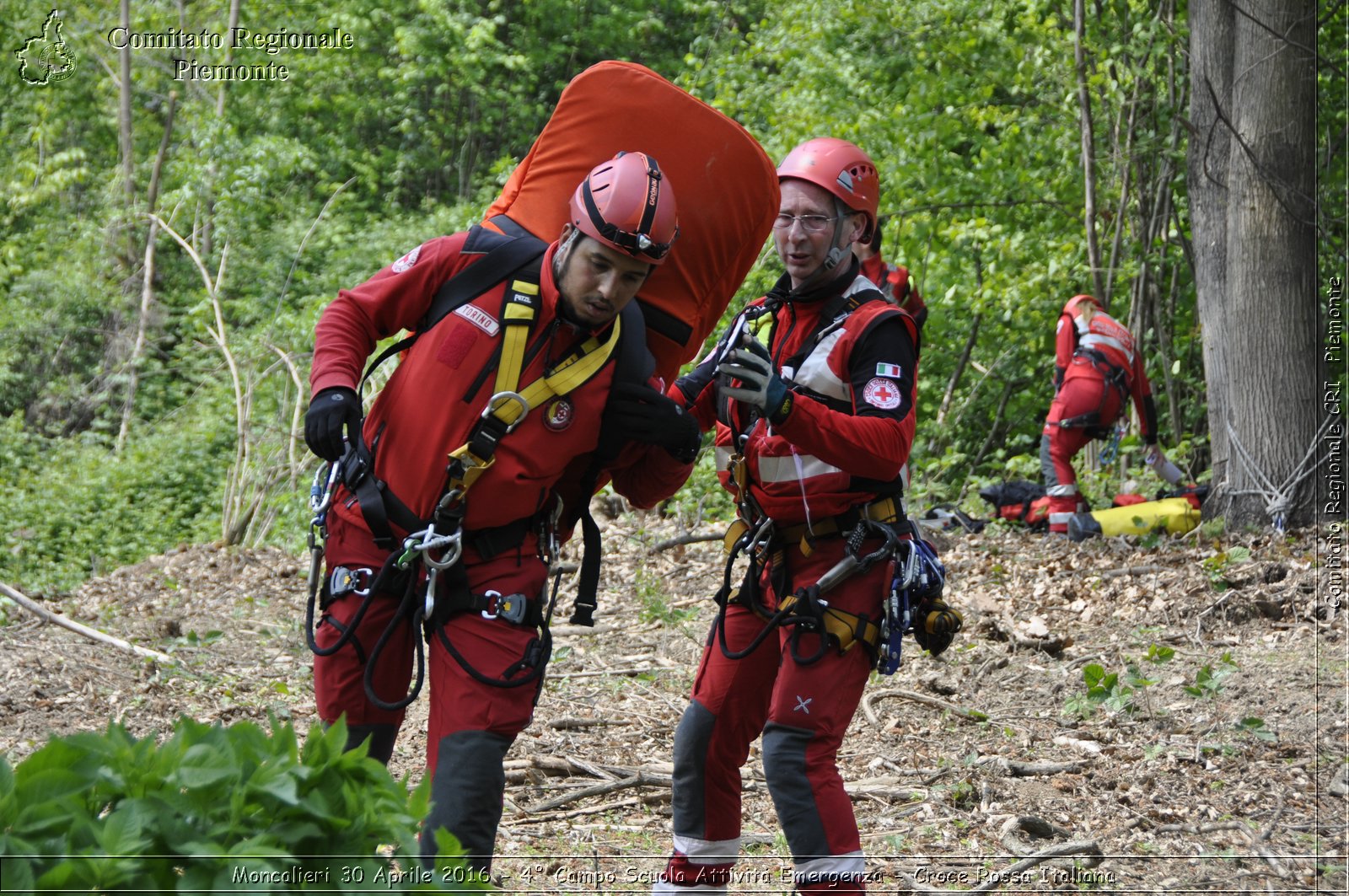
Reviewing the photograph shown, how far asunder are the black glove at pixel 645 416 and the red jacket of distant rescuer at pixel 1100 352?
8.65 m

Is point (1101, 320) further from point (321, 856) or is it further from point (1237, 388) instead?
point (321, 856)

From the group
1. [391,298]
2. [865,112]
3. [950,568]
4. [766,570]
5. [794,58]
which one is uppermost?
[794,58]

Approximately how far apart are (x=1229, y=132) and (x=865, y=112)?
204 inches

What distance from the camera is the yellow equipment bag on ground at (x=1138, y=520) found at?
10203 millimetres

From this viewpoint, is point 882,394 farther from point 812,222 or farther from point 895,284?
point 895,284

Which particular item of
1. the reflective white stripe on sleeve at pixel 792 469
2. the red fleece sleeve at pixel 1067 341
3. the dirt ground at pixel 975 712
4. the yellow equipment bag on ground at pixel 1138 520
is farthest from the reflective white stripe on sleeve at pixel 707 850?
the red fleece sleeve at pixel 1067 341

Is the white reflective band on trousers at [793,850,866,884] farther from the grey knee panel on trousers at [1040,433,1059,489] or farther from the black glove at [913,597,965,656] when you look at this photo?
the grey knee panel on trousers at [1040,433,1059,489]

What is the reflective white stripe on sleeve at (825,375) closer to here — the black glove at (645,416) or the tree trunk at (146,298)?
the black glove at (645,416)

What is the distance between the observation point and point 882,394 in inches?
150

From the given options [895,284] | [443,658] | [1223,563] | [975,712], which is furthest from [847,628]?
[895,284]

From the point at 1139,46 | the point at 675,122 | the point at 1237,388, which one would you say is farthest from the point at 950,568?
the point at 675,122

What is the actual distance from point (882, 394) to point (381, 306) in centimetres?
148

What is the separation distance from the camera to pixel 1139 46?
11.6 metres
